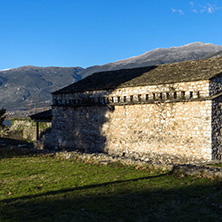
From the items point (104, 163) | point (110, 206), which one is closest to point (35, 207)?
point (110, 206)

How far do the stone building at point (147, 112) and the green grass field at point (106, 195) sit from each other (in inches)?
172

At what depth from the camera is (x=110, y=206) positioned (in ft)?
22.5

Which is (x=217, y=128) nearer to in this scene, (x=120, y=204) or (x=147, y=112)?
(x=147, y=112)

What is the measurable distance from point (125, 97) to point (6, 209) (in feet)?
38.6

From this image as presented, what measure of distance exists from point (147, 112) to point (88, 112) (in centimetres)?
514

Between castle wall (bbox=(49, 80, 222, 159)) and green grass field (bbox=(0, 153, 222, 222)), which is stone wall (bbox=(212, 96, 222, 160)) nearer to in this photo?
castle wall (bbox=(49, 80, 222, 159))

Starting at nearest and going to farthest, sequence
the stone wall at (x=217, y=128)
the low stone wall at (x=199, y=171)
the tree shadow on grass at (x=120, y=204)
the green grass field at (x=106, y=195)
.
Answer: the tree shadow on grass at (x=120, y=204)
the green grass field at (x=106, y=195)
the low stone wall at (x=199, y=171)
the stone wall at (x=217, y=128)

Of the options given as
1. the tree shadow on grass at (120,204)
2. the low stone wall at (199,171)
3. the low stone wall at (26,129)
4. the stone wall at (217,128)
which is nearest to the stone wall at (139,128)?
the stone wall at (217,128)

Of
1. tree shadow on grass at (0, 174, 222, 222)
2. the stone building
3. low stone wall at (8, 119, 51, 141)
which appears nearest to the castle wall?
the stone building

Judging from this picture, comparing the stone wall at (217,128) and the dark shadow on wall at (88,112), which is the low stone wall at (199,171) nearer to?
the stone wall at (217,128)

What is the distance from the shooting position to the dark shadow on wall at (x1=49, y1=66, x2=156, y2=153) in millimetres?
18562

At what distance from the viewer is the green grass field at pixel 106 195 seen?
6.30 m

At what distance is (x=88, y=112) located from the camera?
19531 mm

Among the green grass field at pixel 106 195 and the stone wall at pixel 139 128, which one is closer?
the green grass field at pixel 106 195
